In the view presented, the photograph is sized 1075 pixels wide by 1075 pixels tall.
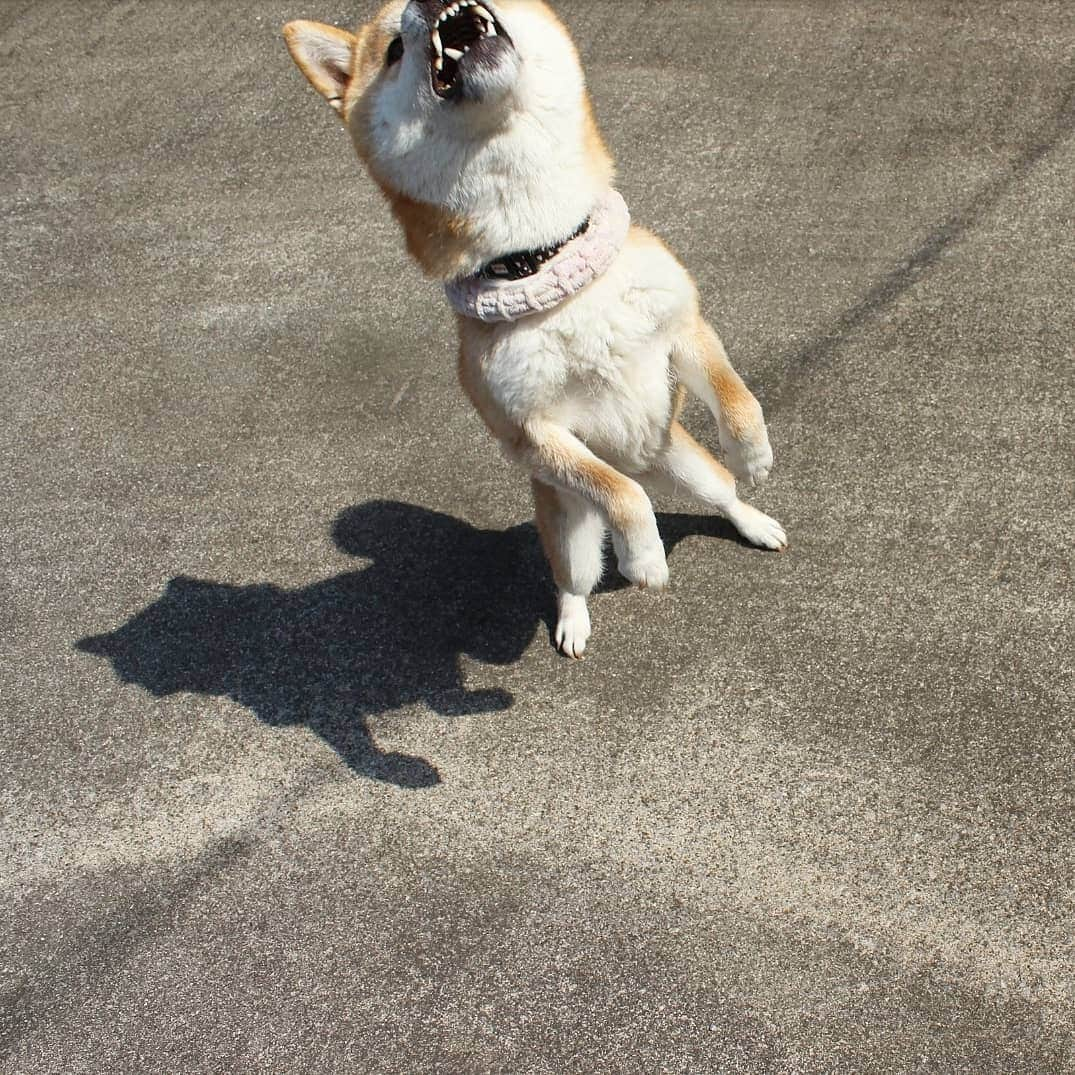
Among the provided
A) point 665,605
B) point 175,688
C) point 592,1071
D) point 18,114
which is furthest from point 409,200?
point 18,114

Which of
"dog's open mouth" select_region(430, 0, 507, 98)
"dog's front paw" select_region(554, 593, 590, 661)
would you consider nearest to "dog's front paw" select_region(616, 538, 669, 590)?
"dog's front paw" select_region(554, 593, 590, 661)

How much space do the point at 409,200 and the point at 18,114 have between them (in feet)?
16.1

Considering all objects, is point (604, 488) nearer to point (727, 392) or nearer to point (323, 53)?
point (727, 392)

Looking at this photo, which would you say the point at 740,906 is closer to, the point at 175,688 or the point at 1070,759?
the point at 1070,759

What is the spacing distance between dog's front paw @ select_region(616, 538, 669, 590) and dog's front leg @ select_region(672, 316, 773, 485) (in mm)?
416

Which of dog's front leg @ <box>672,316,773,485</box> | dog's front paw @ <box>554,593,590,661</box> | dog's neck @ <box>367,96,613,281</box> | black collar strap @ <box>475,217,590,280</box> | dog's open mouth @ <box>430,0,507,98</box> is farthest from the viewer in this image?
dog's front paw @ <box>554,593,590,661</box>

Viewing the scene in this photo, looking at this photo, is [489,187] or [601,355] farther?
[601,355]

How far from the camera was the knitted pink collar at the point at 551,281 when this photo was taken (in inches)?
111

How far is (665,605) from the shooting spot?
12.2 ft

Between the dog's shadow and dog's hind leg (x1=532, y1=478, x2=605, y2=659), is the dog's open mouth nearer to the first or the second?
dog's hind leg (x1=532, y1=478, x2=605, y2=659)

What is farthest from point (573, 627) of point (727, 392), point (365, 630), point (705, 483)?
point (727, 392)

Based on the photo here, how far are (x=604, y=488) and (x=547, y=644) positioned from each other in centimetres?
89

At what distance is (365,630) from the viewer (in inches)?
151

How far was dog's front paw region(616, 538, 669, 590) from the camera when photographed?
3023mm
